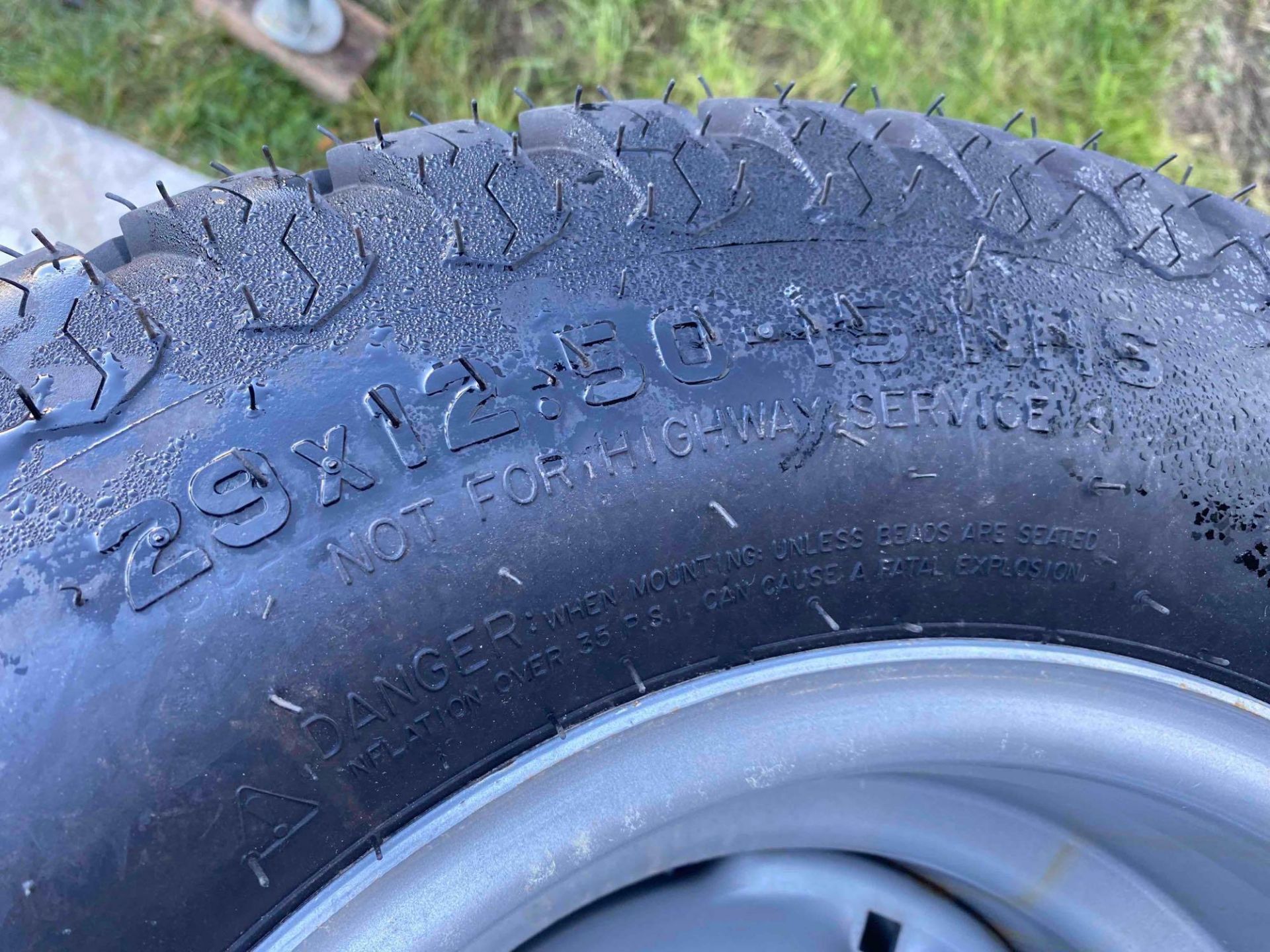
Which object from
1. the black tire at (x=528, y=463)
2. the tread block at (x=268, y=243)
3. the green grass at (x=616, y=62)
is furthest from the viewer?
the green grass at (x=616, y=62)

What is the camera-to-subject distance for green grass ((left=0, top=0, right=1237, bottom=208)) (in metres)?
1.98

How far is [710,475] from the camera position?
0.86 metres

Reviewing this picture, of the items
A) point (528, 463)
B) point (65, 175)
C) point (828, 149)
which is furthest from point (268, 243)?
point (65, 175)

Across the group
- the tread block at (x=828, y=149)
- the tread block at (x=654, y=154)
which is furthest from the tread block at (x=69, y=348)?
the tread block at (x=828, y=149)

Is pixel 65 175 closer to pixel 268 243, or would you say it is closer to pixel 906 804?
pixel 268 243

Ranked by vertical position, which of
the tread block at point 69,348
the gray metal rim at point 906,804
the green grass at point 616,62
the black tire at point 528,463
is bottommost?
the gray metal rim at point 906,804

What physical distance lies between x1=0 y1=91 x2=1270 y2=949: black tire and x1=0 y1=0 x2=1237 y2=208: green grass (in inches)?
41.6

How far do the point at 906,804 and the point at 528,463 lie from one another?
45 centimetres

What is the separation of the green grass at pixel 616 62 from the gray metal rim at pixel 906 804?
Answer: 4.61 feet

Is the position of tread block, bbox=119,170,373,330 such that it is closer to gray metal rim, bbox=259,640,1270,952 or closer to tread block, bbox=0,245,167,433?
tread block, bbox=0,245,167,433

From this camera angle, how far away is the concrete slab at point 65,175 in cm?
188

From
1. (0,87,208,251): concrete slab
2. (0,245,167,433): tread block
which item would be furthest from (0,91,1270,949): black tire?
(0,87,208,251): concrete slab

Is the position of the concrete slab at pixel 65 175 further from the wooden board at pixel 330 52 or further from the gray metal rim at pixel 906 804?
Answer: the gray metal rim at pixel 906 804

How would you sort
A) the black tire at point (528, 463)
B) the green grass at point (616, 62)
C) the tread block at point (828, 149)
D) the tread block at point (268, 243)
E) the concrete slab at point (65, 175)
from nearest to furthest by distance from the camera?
the black tire at point (528, 463)
the tread block at point (268, 243)
the tread block at point (828, 149)
the concrete slab at point (65, 175)
the green grass at point (616, 62)
